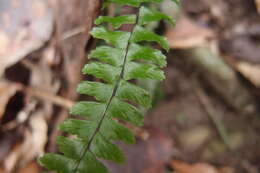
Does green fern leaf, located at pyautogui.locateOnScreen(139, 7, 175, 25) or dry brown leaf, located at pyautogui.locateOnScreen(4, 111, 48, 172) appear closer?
green fern leaf, located at pyautogui.locateOnScreen(139, 7, 175, 25)

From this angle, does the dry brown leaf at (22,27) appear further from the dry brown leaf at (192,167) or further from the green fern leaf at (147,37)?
the dry brown leaf at (192,167)

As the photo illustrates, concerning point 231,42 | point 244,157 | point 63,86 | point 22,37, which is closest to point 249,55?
point 231,42

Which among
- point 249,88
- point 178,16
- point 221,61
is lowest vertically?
point 249,88

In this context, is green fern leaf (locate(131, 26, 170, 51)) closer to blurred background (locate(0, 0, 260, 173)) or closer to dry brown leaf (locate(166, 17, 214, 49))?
blurred background (locate(0, 0, 260, 173))

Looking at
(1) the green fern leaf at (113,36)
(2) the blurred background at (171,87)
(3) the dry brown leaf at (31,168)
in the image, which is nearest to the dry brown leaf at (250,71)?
(2) the blurred background at (171,87)

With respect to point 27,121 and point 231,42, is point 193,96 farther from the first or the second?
point 27,121

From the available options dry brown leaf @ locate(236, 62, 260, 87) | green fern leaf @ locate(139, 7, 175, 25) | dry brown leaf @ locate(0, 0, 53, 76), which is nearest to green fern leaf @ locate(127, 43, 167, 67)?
green fern leaf @ locate(139, 7, 175, 25)

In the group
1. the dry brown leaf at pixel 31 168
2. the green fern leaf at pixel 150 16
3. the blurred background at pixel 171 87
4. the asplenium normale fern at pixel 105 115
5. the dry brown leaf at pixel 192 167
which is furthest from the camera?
the dry brown leaf at pixel 192 167
